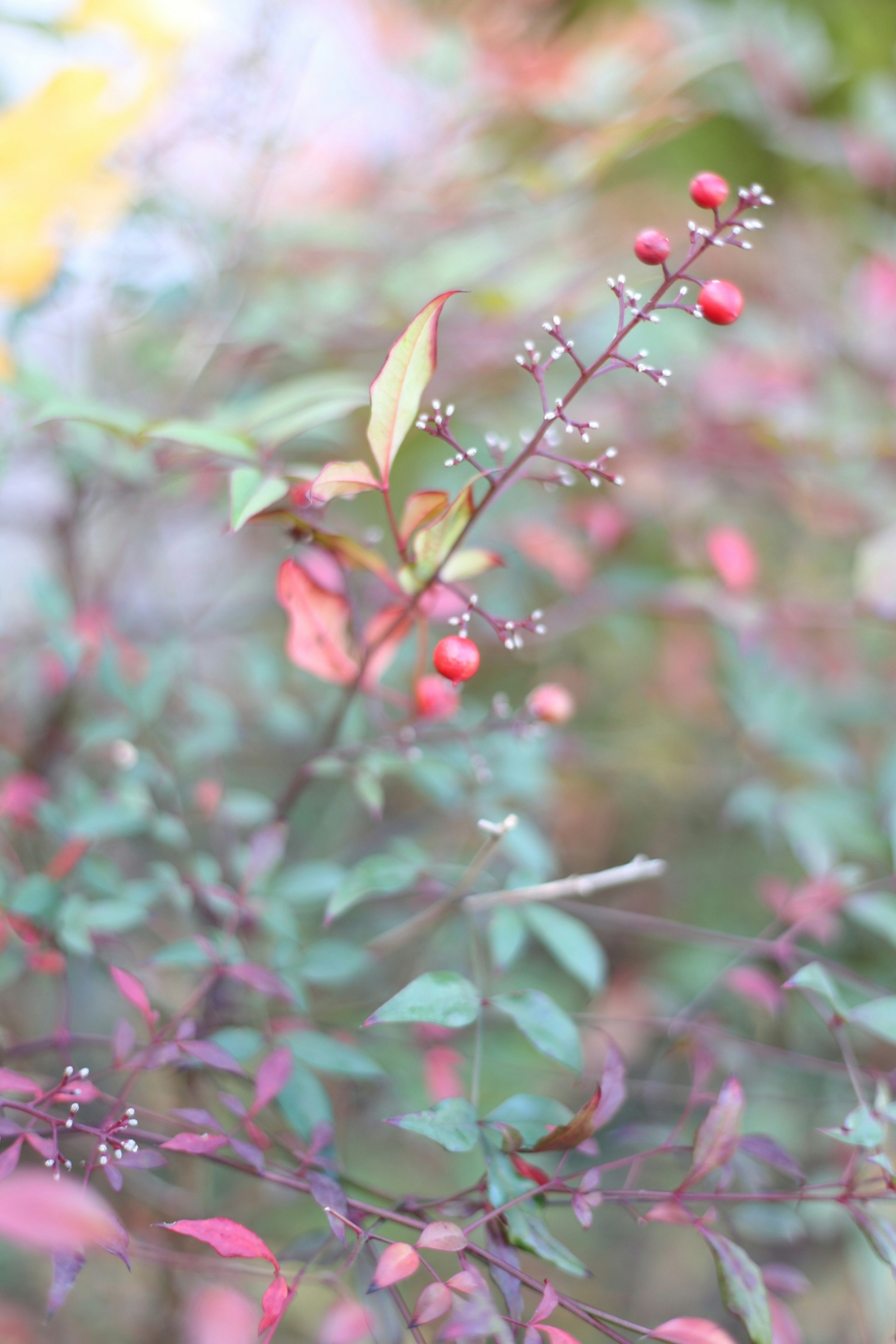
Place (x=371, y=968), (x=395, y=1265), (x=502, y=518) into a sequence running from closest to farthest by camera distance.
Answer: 1. (x=395, y=1265)
2. (x=371, y=968)
3. (x=502, y=518)

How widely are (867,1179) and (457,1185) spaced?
0.38 meters

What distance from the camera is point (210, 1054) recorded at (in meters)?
0.47

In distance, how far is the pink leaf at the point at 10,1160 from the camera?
41 centimetres

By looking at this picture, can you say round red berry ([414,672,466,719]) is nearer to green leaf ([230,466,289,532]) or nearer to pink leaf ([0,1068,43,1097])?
green leaf ([230,466,289,532])

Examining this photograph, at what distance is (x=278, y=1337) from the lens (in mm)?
801

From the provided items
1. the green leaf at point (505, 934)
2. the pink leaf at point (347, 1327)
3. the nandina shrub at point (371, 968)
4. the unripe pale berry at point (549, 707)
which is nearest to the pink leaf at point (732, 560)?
the nandina shrub at point (371, 968)

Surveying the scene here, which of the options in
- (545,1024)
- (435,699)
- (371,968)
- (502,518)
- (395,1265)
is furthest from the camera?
(502,518)

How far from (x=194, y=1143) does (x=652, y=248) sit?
469mm

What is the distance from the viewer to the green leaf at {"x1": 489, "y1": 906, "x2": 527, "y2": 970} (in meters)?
0.54

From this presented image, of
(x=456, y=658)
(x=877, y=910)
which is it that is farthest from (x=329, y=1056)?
(x=877, y=910)

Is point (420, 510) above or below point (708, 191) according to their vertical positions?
below

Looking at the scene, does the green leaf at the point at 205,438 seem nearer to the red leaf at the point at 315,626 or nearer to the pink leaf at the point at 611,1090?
the red leaf at the point at 315,626

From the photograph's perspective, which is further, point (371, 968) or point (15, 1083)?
point (371, 968)

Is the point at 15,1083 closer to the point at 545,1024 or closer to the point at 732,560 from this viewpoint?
the point at 545,1024
